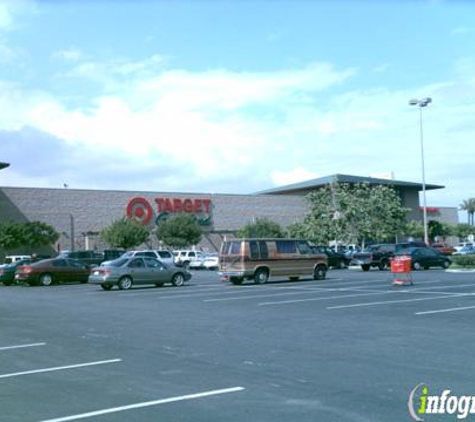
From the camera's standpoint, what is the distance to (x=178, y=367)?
1004 centimetres

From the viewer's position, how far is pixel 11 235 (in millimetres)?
55625

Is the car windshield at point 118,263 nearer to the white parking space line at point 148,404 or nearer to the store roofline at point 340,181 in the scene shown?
the white parking space line at point 148,404

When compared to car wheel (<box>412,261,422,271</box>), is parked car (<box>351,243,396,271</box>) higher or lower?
higher

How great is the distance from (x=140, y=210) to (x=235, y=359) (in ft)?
199

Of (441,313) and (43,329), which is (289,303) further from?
(43,329)

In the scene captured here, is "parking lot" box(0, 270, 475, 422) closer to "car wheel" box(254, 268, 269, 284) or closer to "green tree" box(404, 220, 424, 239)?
"car wheel" box(254, 268, 269, 284)

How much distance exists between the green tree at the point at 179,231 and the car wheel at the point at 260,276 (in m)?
36.1

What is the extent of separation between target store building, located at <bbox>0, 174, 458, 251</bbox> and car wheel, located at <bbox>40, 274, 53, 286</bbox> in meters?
29.2

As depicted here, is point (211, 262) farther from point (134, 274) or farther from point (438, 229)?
point (438, 229)

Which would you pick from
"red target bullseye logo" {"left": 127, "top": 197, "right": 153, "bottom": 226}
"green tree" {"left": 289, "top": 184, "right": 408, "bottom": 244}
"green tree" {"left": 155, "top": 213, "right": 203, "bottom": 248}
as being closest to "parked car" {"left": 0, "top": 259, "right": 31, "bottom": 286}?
"green tree" {"left": 155, "top": 213, "right": 203, "bottom": 248}

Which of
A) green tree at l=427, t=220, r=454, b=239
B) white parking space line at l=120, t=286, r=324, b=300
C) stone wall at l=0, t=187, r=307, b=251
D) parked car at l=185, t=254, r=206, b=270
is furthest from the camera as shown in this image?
green tree at l=427, t=220, r=454, b=239

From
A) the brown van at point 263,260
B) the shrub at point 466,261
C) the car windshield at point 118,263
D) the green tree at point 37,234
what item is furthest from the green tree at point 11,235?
the shrub at point 466,261

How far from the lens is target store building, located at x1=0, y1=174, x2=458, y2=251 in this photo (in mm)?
63781

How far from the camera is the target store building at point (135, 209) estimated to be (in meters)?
63.8
